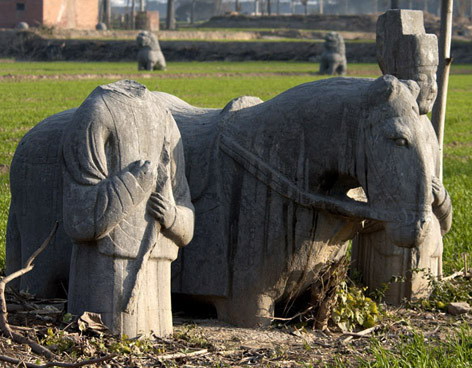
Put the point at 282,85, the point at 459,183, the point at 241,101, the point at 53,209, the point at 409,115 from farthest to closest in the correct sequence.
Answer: the point at 282,85
the point at 459,183
the point at 241,101
the point at 53,209
the point at 409,115

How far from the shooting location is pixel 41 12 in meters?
56.8

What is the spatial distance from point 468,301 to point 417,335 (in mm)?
1371

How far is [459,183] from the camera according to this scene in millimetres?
11547

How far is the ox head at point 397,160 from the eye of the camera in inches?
195

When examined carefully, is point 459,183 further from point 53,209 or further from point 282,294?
point 53,209

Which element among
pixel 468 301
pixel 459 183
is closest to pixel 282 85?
pixel 459 183

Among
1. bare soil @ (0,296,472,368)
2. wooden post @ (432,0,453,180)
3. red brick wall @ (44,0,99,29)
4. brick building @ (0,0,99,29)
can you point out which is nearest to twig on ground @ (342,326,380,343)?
bare soil @ (0,296,472,368)

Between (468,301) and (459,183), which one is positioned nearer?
(468,301)

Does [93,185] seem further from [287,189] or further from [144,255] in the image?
[287,189]

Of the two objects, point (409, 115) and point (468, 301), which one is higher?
point (409, 115)

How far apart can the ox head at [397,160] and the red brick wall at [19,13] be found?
174 feet

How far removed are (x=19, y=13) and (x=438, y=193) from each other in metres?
54.7

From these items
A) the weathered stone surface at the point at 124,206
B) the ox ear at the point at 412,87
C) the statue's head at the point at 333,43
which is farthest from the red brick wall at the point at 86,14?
the ox ear at the point at 412,87

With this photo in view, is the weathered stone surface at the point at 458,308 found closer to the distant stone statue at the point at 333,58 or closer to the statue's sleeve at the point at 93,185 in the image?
the statue's sleeve at the point at 93,185
